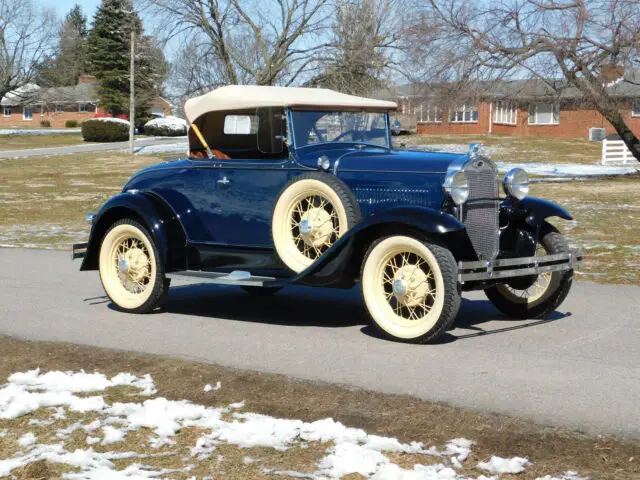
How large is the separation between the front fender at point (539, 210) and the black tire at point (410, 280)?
1305 mm

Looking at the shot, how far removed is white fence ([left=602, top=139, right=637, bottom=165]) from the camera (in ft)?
129

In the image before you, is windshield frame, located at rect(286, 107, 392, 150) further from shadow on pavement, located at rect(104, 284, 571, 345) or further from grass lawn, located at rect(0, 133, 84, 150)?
grass lawn, located at rect(0, 133, 84, 150)

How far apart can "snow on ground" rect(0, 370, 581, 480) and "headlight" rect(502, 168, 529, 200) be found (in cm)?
348

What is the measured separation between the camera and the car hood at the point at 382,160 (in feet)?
24.0

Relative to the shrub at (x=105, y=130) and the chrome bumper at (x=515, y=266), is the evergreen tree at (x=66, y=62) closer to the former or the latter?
the shrub at (x=105, y=130)

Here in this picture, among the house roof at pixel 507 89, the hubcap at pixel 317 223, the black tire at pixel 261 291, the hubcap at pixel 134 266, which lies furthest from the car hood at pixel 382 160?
the house roof at pixel 507 89

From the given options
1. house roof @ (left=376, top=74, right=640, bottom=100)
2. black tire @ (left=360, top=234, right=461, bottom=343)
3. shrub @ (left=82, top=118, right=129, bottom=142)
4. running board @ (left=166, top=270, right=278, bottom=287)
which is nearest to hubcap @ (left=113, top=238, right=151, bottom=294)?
running board @ (left=166, top=270, right=278, bottom=287)

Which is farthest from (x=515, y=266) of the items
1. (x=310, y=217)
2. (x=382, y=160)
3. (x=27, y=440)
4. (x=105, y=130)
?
(x=105, y=130)

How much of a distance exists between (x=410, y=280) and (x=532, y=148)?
40449 mm

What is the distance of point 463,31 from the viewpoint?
27406mm

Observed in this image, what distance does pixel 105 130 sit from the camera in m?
61.5

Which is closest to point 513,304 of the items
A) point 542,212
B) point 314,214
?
point 542,212

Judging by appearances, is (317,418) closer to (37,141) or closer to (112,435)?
(112,435)

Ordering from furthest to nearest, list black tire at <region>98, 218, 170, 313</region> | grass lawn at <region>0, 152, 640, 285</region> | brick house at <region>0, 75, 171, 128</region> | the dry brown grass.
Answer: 1. brick house at <region>0, 75, 171, 128</region>
2. grass lawn at <region>0, 152, 640, 285</region>
3. black tire at <region>98, 218, 170, 313</region>
4. the dry brown grass
